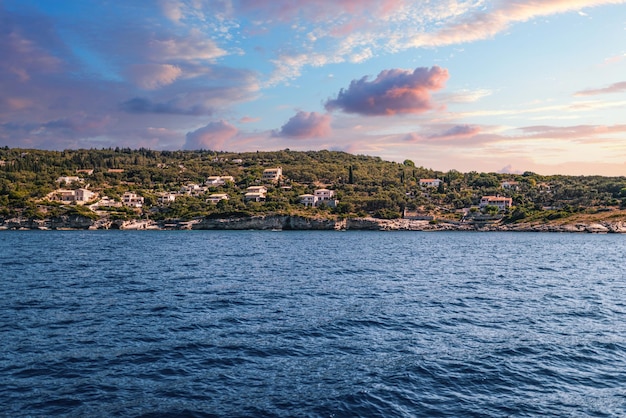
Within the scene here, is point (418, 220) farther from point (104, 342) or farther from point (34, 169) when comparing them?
point (34, 169)

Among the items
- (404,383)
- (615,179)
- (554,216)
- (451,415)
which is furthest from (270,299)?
(615,179)

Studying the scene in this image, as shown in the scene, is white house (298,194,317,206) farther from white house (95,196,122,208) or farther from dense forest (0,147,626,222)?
white house (95,196,122,208)

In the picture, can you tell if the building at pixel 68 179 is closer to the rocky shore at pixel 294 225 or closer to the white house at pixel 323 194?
the rocky shore at pixel 294 225

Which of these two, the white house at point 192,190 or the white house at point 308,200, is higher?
the white house at point 192,190

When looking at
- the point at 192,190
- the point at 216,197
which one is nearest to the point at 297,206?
the point at 216,197

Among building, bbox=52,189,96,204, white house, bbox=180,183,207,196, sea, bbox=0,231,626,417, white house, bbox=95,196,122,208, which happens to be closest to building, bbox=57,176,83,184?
building, bbox=52,189,96,204

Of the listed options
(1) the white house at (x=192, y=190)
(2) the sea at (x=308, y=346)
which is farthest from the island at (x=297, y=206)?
(2) the sea at (x=308, y=346)
